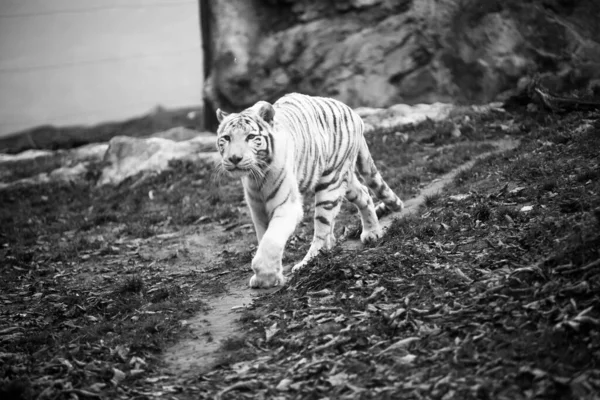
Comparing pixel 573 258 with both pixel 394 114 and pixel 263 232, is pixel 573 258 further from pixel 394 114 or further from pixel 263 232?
pixel 394 114

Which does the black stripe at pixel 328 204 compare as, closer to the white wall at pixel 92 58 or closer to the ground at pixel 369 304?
the ground at pixel 369 304

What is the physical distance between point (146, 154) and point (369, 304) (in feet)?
27.0

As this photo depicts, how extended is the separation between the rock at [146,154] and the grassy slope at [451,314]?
6.22 meters

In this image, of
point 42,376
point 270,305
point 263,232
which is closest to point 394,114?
point 263,232

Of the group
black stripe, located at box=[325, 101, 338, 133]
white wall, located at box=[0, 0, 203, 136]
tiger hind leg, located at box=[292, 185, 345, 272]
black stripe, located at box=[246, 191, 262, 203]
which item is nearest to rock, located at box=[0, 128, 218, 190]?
white wall, located at box=[0, 0, 203, 136]

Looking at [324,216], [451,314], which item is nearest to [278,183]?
[324,216]

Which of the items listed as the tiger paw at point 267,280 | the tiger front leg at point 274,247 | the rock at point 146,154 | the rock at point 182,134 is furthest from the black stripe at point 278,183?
the rock at point 182,134

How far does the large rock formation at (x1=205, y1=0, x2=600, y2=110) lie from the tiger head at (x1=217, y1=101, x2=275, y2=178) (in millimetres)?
7732

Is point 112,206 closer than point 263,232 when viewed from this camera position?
No

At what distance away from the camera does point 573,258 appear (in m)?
4.89

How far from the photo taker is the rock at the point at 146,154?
12211 millimetres

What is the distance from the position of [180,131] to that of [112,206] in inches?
152

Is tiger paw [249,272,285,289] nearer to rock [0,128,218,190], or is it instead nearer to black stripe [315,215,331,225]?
black stripe [315,215,331,225]

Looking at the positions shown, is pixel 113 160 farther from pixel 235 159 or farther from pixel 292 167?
pixel 235 159
